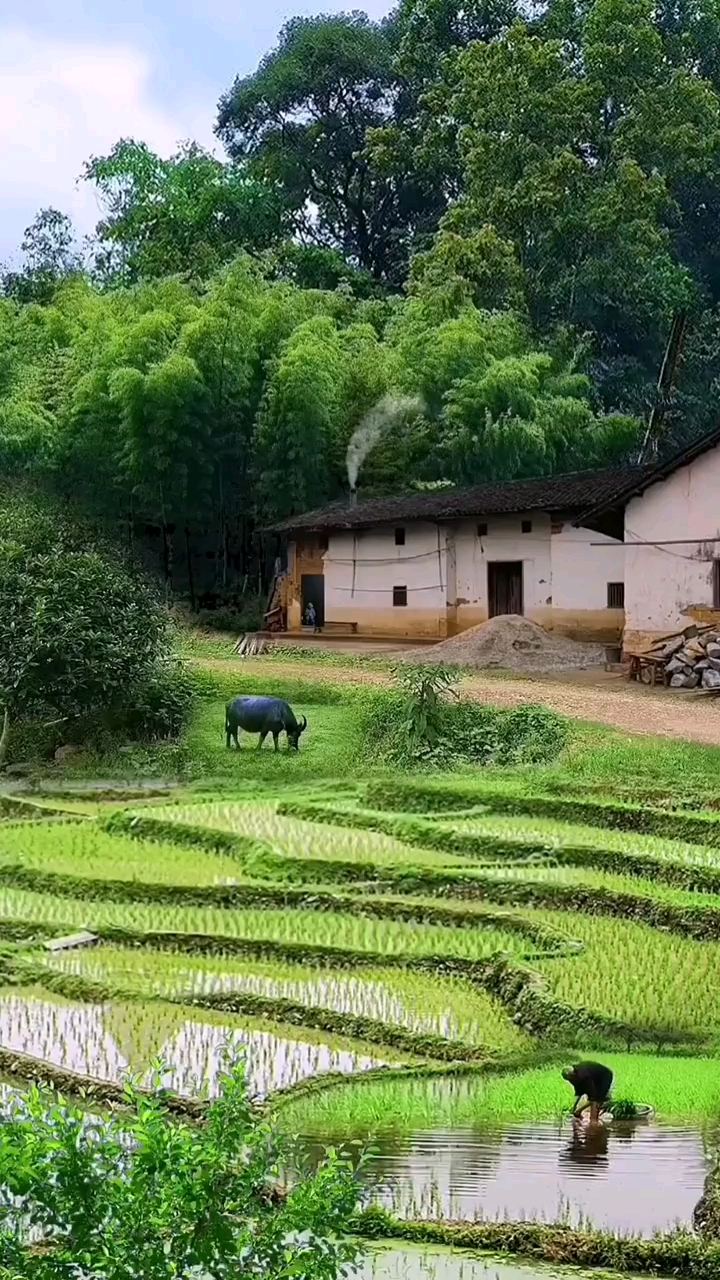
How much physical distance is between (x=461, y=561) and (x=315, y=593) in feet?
8.27

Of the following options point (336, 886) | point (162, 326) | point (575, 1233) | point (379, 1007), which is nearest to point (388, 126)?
point (162, 326)

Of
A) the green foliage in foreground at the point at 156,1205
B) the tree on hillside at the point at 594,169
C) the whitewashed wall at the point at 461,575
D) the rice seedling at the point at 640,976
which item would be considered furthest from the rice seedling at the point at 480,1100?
the tree on hillside at the point at 594,169

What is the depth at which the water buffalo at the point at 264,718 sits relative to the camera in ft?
57.2

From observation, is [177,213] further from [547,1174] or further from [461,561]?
[547,1174]

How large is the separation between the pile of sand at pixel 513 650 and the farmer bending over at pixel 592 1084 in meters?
14.4

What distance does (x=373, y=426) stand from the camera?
27.2 metres

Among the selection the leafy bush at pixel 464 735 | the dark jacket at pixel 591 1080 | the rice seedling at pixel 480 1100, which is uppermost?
the leafy bush at pixel 464 735

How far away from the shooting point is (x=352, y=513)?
25406 mm

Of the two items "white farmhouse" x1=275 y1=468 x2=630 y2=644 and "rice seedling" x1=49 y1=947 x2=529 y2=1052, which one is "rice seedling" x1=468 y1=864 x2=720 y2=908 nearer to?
"rice seedling" x1=49 y1=947 x2=529 y2=1052

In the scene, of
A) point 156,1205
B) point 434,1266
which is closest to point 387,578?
point 434,1266

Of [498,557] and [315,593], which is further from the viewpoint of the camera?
[315,593]

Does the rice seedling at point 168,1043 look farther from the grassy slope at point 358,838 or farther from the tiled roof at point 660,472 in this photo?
the tiled roof at point 660,472

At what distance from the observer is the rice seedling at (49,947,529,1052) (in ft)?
29.5

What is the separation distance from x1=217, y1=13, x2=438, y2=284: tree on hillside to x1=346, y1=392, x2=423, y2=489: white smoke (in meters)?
17.5
